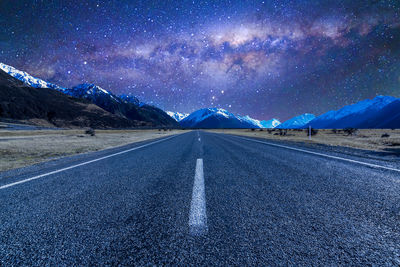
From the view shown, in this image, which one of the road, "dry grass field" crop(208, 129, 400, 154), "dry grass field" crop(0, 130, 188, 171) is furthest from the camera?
"dry grass field" crop(208, 129, 400, 154)

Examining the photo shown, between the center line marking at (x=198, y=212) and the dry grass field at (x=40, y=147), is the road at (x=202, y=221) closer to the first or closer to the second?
the center line marking at (x=198, y=212)

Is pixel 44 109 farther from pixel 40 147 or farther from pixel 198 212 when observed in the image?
pixel 198 212

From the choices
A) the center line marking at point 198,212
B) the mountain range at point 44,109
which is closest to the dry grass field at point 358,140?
the center line marking at point 198,212

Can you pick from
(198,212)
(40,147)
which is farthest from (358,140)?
(40,147)

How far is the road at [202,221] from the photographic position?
1581 millimetres

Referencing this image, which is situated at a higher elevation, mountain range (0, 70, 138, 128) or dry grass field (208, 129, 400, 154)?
mountain range (0, 70, 138, 128)

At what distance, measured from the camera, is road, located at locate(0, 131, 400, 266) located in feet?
5.19

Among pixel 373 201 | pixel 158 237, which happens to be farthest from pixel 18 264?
pixel 373 201

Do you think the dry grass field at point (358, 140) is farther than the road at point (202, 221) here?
Yes

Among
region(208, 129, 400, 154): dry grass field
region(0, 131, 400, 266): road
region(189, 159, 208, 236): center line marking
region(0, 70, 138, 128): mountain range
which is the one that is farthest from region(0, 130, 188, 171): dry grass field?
region(0, 70, 138, 128): mountain range

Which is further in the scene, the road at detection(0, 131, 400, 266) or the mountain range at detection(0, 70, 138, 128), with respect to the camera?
the mountain range at detection(0, 70, 138, 128)

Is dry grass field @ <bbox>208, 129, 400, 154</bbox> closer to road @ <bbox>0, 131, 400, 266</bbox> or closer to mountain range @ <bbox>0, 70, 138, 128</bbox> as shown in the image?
road @ <bbox>0, 131, 400, 266</bbox>

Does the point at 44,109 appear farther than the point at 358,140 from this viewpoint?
Yes

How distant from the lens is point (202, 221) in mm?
2152
